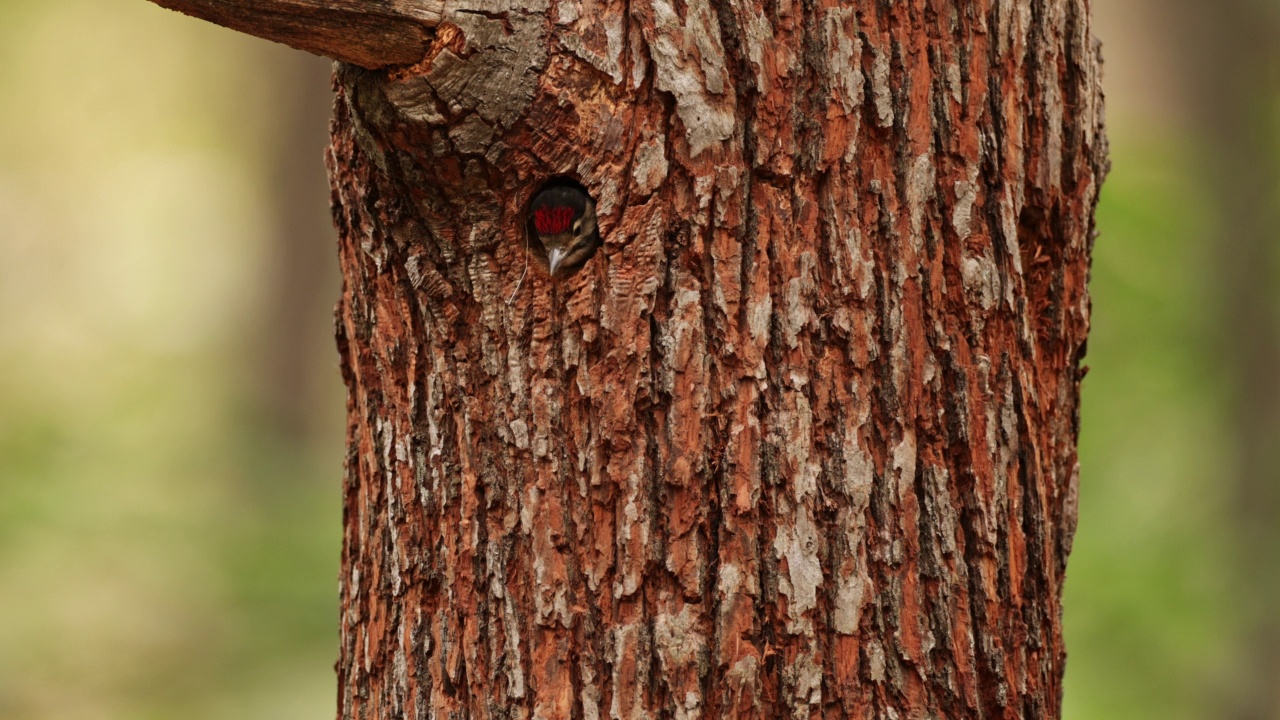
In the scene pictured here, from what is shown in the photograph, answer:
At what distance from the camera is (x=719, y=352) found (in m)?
1.46

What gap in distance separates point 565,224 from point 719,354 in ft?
0.87

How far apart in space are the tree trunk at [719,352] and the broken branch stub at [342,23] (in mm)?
21

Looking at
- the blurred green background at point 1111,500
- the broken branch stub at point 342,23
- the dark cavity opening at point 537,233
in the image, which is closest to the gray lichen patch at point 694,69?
the dark cavity opening at point 537,233

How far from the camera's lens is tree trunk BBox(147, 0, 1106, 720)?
1442 mm

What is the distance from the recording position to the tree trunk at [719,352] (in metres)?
1.44

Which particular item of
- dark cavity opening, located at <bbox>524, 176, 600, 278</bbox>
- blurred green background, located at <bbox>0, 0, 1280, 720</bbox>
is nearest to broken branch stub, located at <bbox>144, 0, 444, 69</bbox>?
dark cavity opening, located at <bbox>524, 176, 600, 278</bbox>

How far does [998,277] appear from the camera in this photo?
1.54 m

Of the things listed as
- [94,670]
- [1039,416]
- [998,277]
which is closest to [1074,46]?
[998,277]

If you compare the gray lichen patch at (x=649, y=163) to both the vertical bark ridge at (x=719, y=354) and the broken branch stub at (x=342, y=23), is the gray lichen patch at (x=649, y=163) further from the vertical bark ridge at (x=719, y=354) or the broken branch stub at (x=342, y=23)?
the broken branch stub at (x=342, y=23)

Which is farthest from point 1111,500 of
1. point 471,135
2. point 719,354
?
point 471,135

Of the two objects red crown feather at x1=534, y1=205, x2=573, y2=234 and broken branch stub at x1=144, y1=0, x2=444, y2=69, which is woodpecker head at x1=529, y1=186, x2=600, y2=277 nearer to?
red crown feather at x1=534, y1=205, x2=573, y2=234

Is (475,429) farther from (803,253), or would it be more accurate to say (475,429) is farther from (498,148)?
(803,253)

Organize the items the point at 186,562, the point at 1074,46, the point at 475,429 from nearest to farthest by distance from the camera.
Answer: the point at 475,429, the point at 1074,46, the point at 186,562

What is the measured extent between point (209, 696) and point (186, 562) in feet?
2.78
